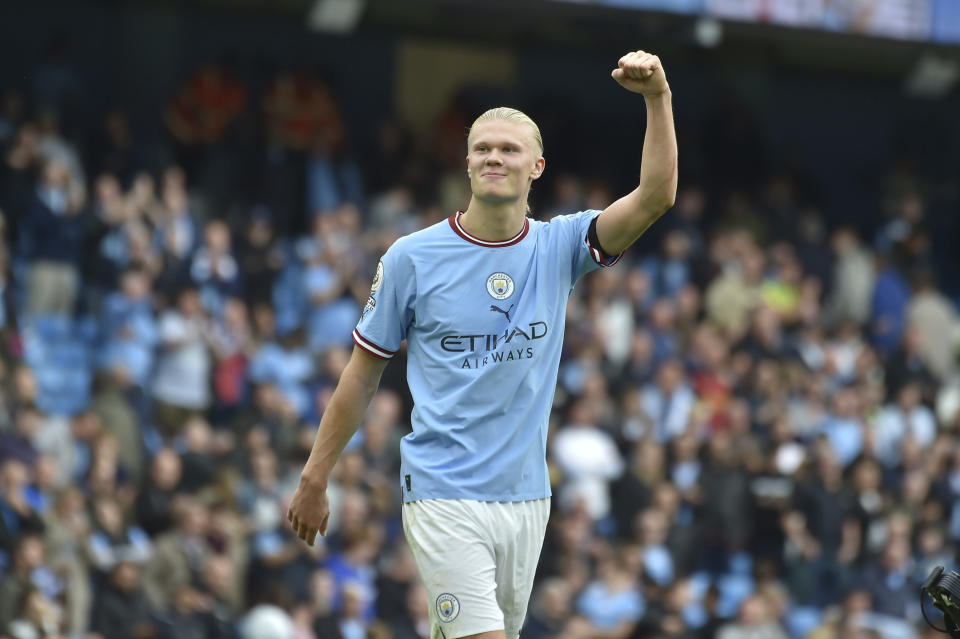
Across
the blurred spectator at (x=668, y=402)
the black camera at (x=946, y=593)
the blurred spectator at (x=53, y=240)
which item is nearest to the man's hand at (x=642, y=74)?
the black camera at (x=946, y=593)

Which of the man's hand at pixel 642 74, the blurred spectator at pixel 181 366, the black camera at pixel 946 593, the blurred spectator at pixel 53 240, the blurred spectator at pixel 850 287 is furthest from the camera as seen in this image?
the blurred spectator at pixel 850 287

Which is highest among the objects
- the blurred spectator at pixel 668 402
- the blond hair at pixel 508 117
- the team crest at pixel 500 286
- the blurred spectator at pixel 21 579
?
the blond hair at pixel 508 117

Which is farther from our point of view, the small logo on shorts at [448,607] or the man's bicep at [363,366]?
the man's bicep at [363,366]

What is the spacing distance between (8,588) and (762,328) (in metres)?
8.44

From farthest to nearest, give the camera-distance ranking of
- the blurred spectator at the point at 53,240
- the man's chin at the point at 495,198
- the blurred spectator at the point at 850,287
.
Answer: the blurred spectator at the point at 850,287 < the blurred spectator at the point at 53,240 < the man's chin at the point at 495,198

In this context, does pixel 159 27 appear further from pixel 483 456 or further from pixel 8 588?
pixel 483 456

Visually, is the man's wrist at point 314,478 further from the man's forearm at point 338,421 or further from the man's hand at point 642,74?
the man's hand at point 642,74

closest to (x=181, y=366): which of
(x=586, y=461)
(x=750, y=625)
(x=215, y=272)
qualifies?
(x=215, y=272)

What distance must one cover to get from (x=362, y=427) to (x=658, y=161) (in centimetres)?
800

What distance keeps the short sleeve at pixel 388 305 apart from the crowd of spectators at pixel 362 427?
5.50 meters

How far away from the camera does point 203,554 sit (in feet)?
36.9

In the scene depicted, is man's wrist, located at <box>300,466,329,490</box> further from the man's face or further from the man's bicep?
the man's face

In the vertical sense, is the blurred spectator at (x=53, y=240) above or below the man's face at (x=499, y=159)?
below

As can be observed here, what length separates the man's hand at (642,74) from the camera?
4.93 metres
